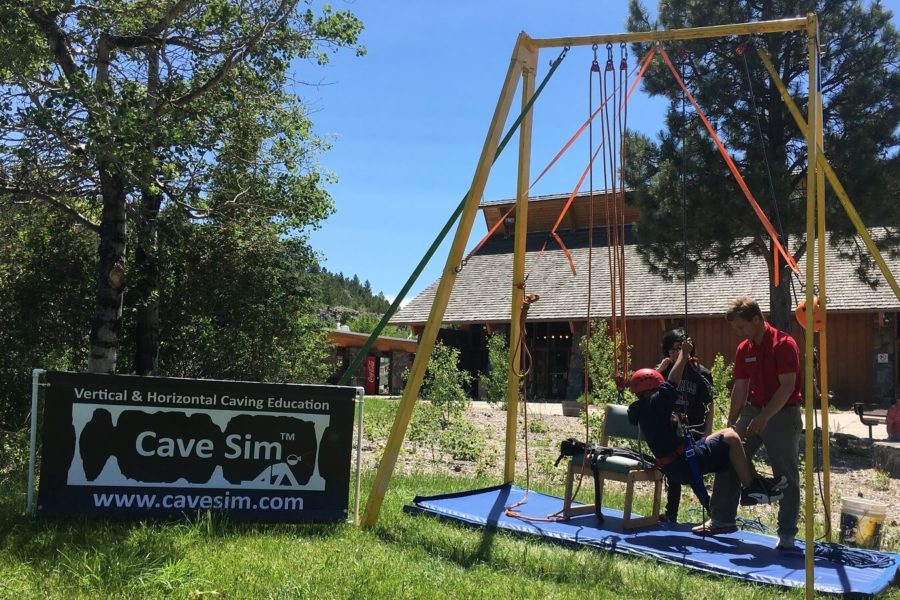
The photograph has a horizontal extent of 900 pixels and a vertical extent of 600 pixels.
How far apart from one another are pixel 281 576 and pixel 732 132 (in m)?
11.9

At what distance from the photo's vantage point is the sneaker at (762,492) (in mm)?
5602

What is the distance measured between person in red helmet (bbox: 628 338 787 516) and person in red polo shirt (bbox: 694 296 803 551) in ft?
0.44

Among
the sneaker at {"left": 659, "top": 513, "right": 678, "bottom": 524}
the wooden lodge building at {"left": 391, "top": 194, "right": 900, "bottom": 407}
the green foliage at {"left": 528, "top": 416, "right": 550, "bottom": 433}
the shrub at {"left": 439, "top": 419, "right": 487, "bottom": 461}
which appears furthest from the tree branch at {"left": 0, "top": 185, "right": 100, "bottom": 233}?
the wooden lodge building at {"left": 391, "top": 194, "right": 900, "bottom": 407}

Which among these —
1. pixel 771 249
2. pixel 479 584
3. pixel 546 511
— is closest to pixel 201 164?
pixel 546 511

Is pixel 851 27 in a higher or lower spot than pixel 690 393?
higher

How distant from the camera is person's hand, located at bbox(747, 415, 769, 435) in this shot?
18.2 ft

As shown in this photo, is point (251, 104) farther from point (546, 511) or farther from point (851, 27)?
point (851, 27)

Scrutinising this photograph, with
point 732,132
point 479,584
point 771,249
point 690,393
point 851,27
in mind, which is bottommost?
point 479,584

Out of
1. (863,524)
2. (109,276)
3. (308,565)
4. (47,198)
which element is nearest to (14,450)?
(109,276)

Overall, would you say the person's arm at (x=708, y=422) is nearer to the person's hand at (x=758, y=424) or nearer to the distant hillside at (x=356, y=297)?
the person's hand at (x=758, y=424)

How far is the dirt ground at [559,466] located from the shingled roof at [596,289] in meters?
8.28

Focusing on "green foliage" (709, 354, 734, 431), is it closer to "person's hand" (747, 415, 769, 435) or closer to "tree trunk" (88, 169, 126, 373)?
"person's hand" (747, 415, 769, 435)

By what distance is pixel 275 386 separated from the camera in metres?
6.12

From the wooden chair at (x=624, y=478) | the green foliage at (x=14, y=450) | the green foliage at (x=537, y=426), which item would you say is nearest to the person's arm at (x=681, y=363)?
the wooden chair at (x=624, y=478)
